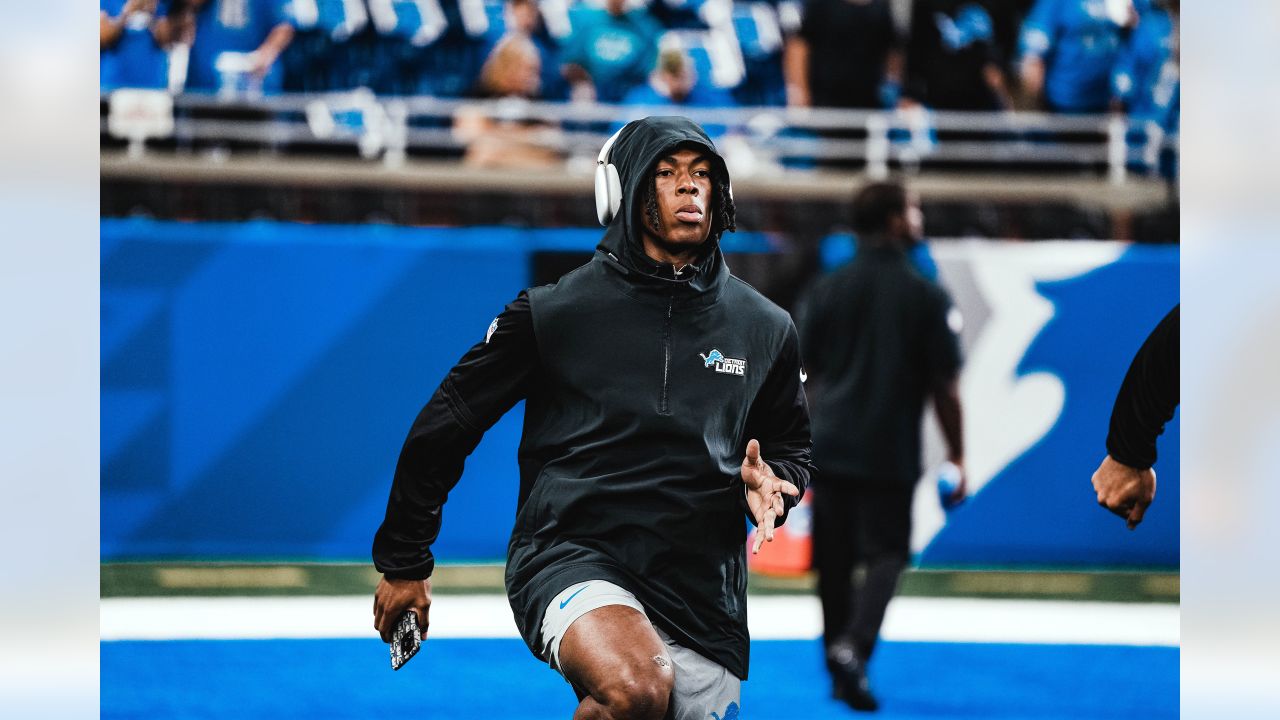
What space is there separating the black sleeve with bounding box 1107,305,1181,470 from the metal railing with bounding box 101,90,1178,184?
7182 millimetres

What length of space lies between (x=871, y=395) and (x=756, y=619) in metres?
2.44

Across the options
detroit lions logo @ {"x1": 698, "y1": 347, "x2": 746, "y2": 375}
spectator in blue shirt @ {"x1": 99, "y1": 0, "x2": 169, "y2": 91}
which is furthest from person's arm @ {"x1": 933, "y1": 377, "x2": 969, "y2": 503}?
spectator in blue shirt @ {"x1": 99, "y1": 0, "x2": 169, "y2": 91}

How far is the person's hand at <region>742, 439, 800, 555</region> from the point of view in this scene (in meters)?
3.55

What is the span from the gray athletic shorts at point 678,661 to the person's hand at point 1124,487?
1061 mm

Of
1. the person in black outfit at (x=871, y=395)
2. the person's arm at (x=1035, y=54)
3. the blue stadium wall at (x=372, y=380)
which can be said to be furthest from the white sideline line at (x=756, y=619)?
the person's arm at (x=1035, y=54)

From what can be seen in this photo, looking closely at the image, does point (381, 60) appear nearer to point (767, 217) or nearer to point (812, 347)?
point (767, 217)

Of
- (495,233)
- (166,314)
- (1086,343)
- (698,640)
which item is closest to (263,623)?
(166,314)

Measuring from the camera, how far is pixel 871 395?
20.8 ft

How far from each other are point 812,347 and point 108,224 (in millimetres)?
5110

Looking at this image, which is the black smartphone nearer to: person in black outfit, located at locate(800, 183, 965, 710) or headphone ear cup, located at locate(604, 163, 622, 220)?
headphone ear cup, located at locate(604, 163, 622, 220)

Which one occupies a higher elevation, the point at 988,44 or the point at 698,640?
the point at 988,44

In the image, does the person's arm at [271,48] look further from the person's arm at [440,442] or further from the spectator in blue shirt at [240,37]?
the person's arm at [440,442]

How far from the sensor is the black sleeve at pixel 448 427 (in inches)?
149

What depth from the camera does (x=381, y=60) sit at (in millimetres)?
11203
